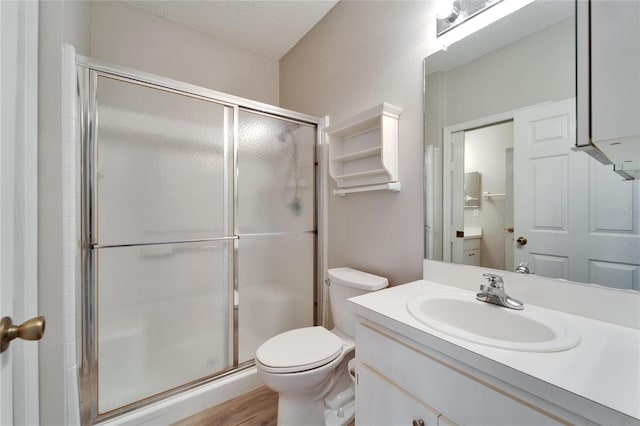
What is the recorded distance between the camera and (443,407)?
0.72 m

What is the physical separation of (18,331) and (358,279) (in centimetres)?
131

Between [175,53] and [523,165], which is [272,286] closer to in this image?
[523,165]

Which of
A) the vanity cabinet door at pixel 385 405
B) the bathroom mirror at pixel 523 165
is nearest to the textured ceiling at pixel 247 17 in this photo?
the bathroom mirror at pixel 523 165

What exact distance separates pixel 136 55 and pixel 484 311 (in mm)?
2728

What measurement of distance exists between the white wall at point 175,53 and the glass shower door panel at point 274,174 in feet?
2.82

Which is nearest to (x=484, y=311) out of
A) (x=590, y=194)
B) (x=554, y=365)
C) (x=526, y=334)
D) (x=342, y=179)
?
(x=526, y=334)

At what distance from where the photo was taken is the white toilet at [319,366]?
4.01 feet

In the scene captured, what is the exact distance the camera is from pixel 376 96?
1.64m

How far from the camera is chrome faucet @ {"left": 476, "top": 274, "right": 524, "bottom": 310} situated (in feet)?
3.09

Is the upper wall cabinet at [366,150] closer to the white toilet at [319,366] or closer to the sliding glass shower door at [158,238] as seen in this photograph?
the white toilet at [319,366]

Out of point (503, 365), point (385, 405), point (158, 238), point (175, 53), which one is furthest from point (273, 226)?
point (175, 53)

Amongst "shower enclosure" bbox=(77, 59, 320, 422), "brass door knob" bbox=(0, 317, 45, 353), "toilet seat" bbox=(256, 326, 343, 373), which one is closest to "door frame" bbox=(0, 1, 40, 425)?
"brass door knob" bbox=(0, 317, 45, 353)

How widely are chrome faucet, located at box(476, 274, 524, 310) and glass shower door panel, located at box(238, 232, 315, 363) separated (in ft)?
4.24

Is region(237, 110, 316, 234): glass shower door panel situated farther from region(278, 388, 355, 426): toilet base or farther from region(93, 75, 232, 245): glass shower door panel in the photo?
region(278, 388, 355, 426): toilet base
